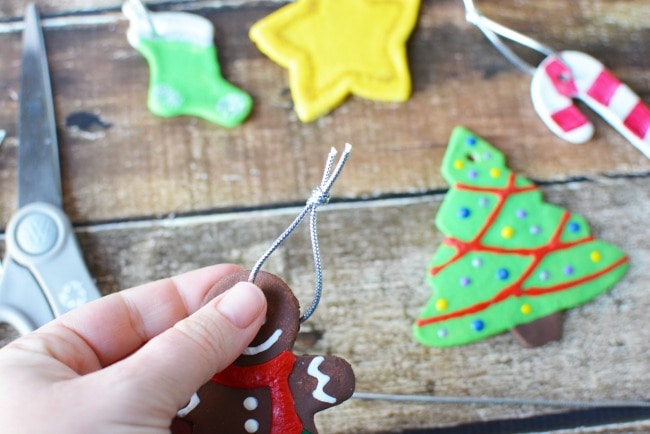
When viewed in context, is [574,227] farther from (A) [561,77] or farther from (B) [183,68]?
(B) [183,68]

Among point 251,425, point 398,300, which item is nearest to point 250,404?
point 251,425

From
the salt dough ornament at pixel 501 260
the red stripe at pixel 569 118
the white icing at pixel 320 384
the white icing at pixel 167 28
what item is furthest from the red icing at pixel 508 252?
the white icing at pixel 167 28

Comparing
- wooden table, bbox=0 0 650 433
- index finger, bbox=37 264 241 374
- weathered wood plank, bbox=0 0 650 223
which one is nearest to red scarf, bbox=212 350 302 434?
index finger, bbox=37 264 241 374

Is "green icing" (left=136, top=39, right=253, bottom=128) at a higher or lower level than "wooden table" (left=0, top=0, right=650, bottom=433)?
higher

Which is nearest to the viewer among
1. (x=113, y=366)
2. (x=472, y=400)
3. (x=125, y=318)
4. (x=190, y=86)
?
(x=113, y=366)

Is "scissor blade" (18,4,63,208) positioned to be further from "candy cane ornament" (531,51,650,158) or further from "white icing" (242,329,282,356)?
"candy cane ornament" (531,51,650,158)

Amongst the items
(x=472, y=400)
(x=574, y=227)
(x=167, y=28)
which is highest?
(x=167, y=28)

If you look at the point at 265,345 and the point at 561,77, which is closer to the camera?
the point at 265,345
